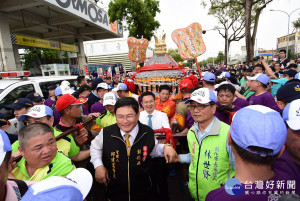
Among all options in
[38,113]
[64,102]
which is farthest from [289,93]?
[38,113]

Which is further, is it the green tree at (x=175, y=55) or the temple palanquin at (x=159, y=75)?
the green tree at (x=175, y=55)

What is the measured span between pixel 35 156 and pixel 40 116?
2.35 ft

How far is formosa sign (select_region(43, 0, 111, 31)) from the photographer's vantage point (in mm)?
9077

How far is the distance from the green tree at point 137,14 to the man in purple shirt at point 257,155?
1840cm

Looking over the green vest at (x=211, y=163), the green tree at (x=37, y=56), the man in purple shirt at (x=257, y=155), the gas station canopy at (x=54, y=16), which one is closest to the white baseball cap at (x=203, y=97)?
the green vest at (x=211, y=163)

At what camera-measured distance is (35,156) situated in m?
1.46

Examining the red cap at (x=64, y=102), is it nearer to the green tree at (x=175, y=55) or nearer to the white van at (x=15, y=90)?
the white van at (x=15, y=90)

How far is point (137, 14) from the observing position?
58.1 ft

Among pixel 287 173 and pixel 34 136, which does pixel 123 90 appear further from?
pixel 287 173

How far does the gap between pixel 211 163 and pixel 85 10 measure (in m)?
12.5

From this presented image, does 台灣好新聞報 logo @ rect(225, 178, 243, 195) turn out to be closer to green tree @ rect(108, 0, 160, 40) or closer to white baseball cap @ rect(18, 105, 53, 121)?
white baseball cap @ rect(18, 105, 53, 121)

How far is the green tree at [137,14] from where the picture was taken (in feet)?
56.1

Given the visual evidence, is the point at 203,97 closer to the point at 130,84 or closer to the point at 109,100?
the point at 109,100

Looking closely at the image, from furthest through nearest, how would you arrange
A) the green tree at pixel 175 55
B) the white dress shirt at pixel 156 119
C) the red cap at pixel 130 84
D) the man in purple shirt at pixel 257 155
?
the green tree at pixel 175 55 → the red cap at pixel 130 84 → the white dress shirt at pixel 156 119 → the man in purple shirt at pixel 257 155
